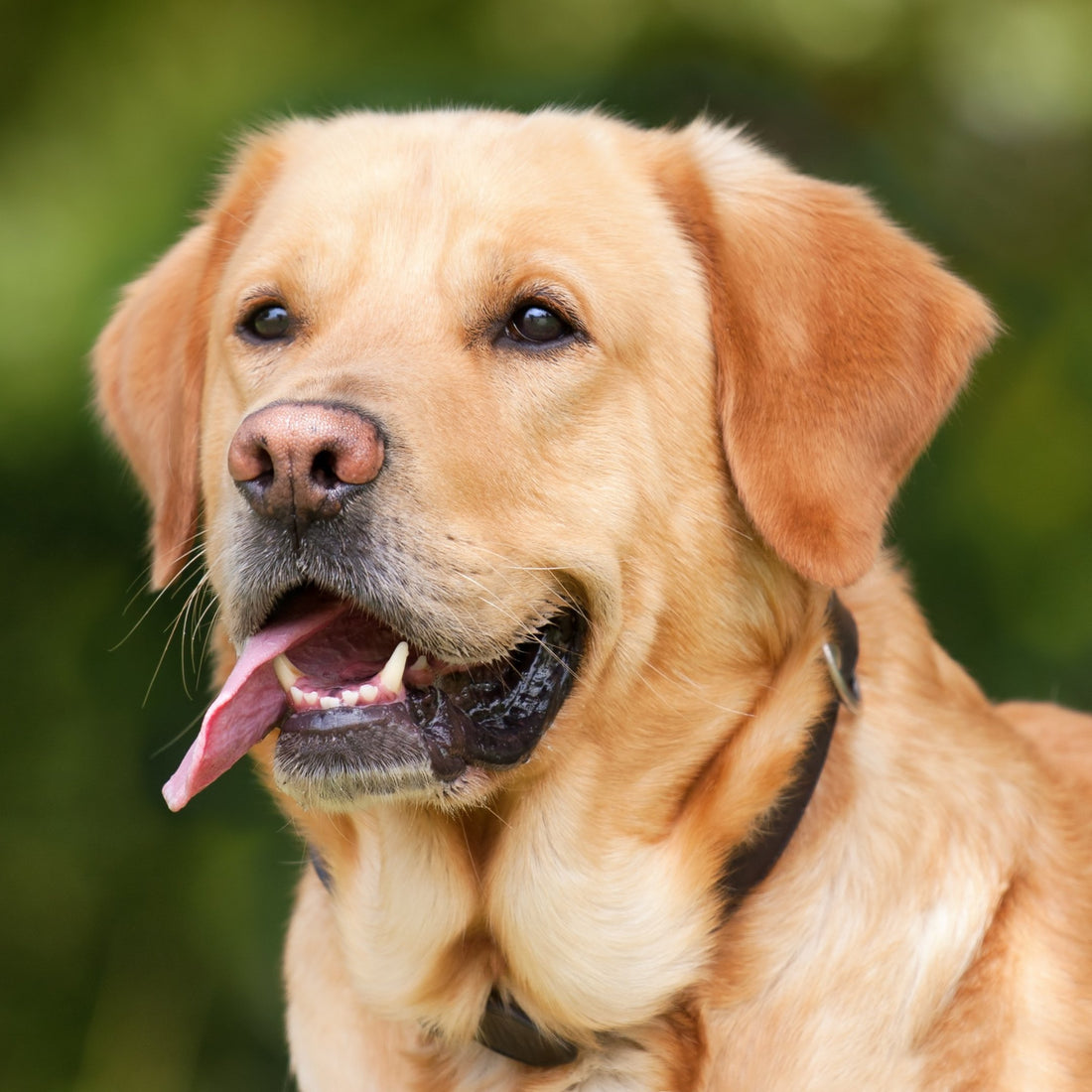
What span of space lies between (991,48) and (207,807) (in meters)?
3.60

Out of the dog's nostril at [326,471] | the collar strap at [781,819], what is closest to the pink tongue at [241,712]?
the dog's nostril at [326,471]

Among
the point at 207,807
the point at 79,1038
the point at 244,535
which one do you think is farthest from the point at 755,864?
the point at 79,1038

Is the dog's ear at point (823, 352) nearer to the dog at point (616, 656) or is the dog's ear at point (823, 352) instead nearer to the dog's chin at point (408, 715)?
the dog at point (616, 656)

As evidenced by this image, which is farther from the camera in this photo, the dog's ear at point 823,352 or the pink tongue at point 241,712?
the dog's ear at point 823,352

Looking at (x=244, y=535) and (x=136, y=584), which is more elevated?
(x=244, y=535)

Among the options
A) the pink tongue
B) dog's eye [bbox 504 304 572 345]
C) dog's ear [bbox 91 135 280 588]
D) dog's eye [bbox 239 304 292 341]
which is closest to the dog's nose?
the pink tongue

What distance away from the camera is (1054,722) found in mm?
3314

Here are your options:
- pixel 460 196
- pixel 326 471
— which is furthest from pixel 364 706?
pixel 460 196

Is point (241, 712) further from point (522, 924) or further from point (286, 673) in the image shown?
point (522, 924)

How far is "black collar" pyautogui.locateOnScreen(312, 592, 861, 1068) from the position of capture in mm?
2441

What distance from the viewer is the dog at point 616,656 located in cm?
230

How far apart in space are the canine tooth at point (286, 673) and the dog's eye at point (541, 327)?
0.71 meters

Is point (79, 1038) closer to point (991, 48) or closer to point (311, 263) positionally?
point (311, 263)

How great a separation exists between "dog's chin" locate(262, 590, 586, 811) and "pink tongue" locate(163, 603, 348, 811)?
0.03 m
